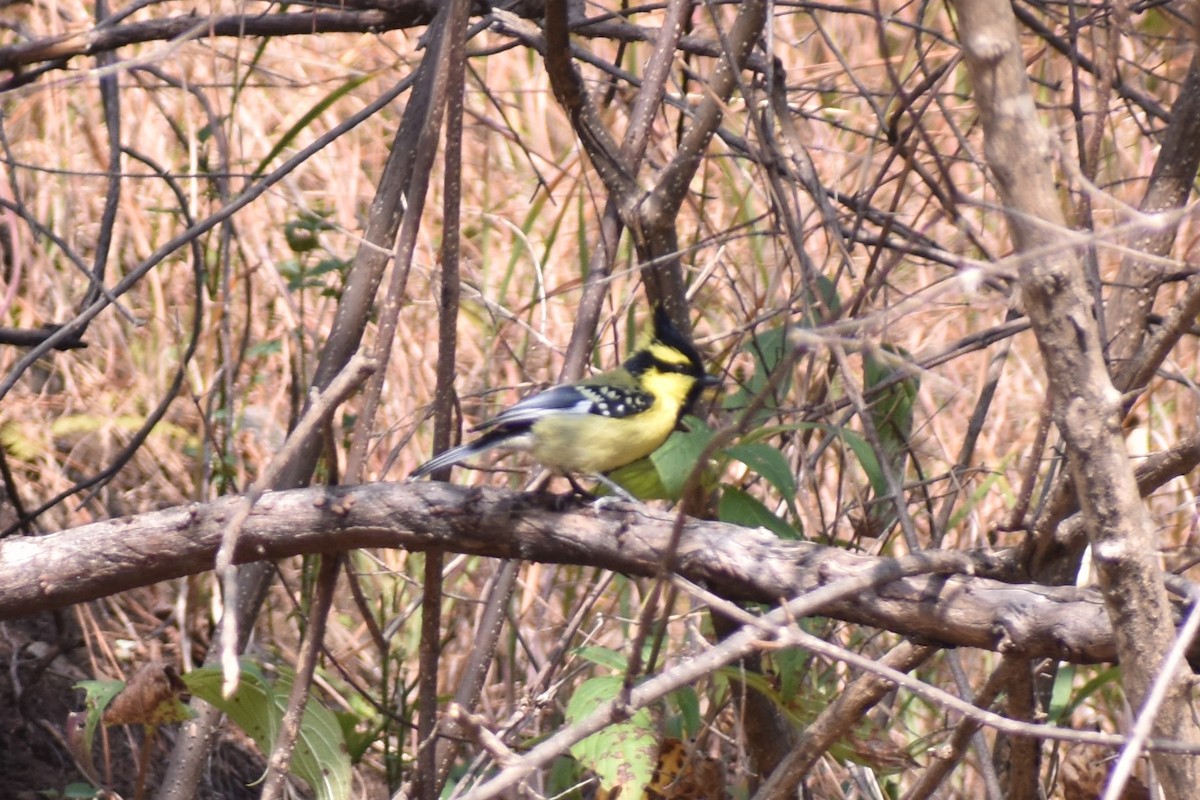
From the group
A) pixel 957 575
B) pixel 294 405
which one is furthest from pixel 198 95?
pixel 957 575

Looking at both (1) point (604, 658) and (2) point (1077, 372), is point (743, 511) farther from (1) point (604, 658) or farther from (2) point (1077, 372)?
(2) point (1077, 372)

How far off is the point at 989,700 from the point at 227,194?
8.51 ft

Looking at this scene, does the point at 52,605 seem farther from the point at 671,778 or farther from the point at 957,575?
the point at 957,575

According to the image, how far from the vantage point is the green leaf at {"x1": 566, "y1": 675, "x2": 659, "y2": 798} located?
2.37 m

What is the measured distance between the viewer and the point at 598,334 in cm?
388

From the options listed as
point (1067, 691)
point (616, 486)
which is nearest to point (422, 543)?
point (616, 486)

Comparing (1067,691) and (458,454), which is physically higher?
(458,454)

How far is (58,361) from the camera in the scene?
4.86m

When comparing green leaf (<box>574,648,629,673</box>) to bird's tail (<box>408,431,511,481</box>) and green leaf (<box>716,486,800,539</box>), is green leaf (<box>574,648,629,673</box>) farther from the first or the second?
bird's tail (<box>408,431,511,481</box>)

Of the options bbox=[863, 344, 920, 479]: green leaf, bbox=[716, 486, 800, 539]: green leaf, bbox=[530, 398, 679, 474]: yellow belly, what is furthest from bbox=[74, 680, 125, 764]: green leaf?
bbox=[863, 344, 920, 479]: green leaf

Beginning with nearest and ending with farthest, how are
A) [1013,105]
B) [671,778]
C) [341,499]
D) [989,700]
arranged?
1. [1013,105]
2. [341,499]
3. [989,700]
4. [671,778]

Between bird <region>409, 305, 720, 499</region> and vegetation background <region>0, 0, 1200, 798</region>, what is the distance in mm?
89

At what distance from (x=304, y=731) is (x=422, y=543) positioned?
0.75 m

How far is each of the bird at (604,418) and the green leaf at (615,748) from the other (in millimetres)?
514
